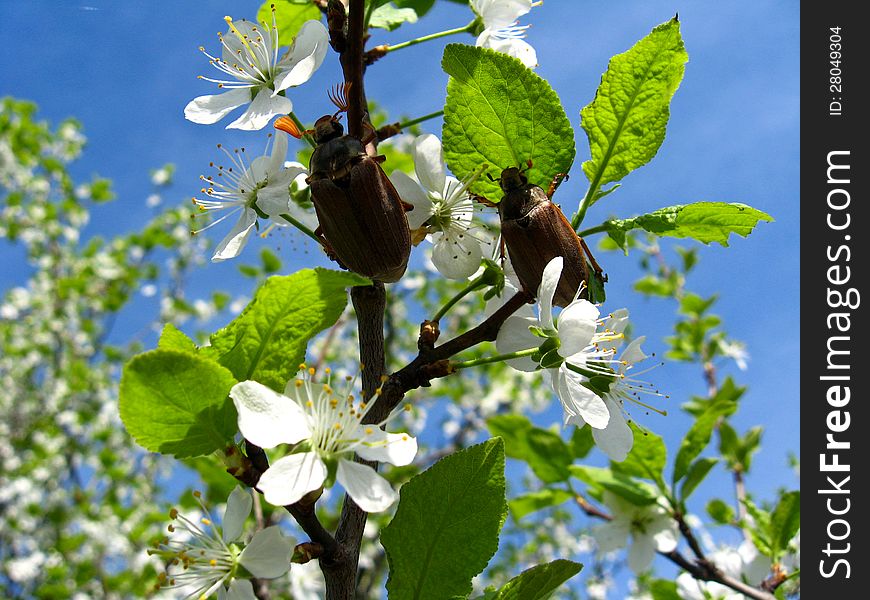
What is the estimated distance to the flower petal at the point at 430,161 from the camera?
1052 millimetres

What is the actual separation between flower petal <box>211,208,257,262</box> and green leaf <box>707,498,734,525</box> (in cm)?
194

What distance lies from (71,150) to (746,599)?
984 centimetres

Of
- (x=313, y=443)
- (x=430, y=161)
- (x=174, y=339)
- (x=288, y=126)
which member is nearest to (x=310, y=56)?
(x=288, y=126)

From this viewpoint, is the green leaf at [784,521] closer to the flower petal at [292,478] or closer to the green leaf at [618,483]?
the green leaf at [618,483]

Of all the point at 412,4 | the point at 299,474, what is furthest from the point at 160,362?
the point at 412,4

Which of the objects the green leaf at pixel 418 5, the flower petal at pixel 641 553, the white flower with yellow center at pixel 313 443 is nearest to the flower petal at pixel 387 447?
the white flower with yellow center at pixel 313 443

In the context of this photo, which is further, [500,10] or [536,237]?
[500,10]

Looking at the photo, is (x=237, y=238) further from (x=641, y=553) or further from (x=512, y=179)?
(x=641, y=553)

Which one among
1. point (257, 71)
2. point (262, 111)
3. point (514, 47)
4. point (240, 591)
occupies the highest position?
point (514, 47)

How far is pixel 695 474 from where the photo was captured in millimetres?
1935

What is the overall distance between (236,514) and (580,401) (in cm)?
51

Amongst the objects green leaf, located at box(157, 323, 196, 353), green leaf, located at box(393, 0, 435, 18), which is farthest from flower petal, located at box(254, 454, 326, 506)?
green leaf, located at box(393, 0, 435, 18)

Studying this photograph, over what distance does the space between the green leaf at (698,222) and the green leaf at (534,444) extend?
975 millimetres

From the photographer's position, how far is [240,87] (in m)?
1.16
